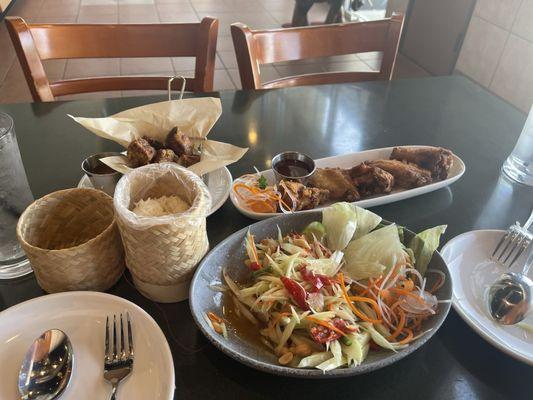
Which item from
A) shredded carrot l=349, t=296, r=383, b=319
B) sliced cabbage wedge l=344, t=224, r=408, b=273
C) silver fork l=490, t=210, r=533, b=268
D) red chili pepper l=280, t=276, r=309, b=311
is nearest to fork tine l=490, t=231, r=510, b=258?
silver fork l=490, t=210, r=533, b=268

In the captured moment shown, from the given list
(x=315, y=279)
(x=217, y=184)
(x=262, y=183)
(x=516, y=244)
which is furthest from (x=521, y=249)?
(x=217, y=184)

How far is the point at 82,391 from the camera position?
0.65 meters

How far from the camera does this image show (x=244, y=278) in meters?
0.84

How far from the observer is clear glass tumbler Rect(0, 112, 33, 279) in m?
0.81

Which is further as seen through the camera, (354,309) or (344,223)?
(344,223)

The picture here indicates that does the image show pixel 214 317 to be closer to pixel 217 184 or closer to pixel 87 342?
pixel 87 342

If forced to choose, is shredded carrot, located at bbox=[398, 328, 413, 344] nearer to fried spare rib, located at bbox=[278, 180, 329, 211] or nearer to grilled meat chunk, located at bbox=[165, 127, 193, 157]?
fried spare rib, located at bbox=[278, 180, 329, 211]

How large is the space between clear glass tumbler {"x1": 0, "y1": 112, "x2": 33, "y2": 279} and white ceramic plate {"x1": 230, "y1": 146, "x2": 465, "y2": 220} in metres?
0.45

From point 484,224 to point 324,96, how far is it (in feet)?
2.40

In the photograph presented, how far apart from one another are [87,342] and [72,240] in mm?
244

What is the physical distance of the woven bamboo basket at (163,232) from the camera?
70cm

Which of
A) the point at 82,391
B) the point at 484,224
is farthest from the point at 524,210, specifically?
the point at 82,391

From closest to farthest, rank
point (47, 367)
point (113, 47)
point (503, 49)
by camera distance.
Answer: point (47, 367) < point (113, 47) < point (503, 49)

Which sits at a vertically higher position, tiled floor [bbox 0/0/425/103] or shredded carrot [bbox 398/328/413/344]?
shredded carrot [bbox 398/328/413/344]
